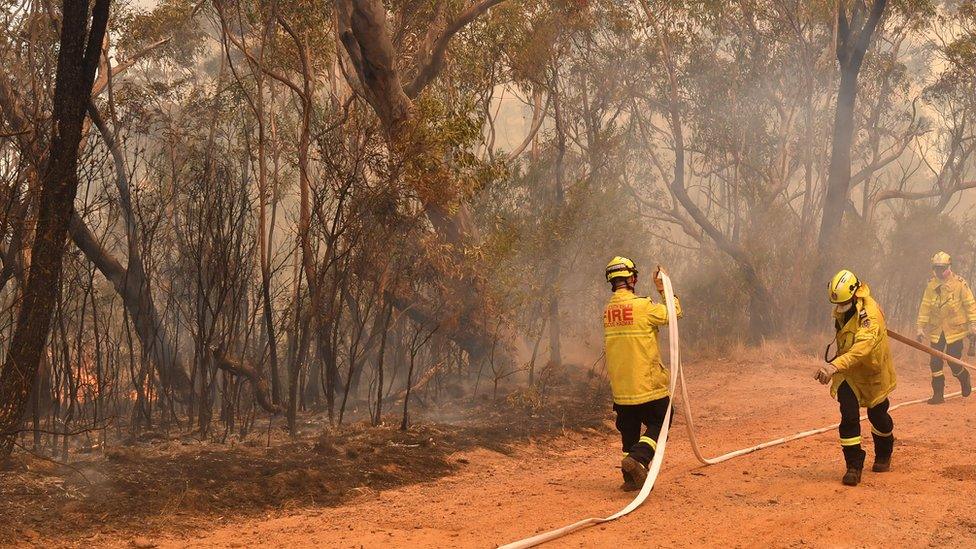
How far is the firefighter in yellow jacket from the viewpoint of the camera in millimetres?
7188

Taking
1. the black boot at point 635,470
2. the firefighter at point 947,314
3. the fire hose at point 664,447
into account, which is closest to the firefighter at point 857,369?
the fire hose at point 664,447

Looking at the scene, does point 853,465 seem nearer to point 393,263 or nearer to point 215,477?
point 215,477

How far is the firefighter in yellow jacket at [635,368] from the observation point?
283 inches

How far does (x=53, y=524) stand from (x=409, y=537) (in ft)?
7.76

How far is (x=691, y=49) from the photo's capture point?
2678cm

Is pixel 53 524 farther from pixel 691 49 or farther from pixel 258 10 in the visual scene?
pixel 691 49

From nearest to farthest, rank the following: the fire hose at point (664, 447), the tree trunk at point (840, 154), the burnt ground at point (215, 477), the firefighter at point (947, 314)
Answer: the fire hose at point (664, 447) → the burnt ground at point (215, 477) → the firefighter at point (947, 314) → the tree trunk at point (840, 154)

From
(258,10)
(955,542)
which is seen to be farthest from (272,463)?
(258,10)

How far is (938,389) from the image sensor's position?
12.3 m

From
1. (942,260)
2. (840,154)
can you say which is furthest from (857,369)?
(840,154)

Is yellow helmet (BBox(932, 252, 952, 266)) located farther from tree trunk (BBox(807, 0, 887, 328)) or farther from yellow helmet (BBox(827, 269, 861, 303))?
tree trunk (BBox(807, 0, 887, 328))

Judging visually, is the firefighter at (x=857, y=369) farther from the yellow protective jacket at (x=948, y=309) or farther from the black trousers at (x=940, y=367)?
the yellow protective jacket at (x=948, y=309)

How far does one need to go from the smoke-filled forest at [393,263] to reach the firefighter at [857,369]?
1.79 feet

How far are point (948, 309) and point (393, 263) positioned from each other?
7326 millimetres
